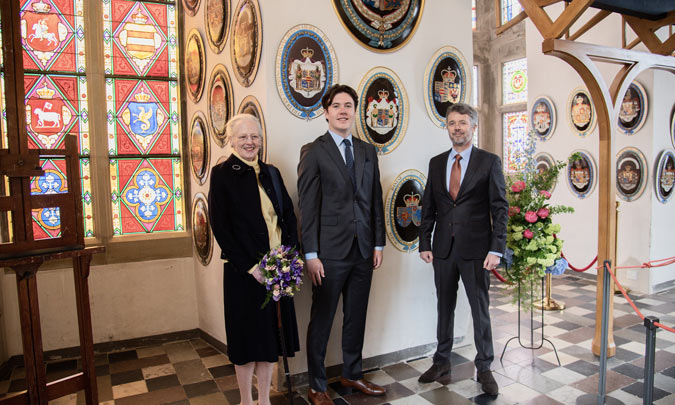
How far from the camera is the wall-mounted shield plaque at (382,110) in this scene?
3.98 metres

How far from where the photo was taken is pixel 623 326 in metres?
5.04

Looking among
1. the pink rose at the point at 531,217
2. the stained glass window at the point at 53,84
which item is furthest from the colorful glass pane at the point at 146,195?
the pink rose at the point at 531,217

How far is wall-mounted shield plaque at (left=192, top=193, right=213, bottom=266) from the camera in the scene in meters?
4.62

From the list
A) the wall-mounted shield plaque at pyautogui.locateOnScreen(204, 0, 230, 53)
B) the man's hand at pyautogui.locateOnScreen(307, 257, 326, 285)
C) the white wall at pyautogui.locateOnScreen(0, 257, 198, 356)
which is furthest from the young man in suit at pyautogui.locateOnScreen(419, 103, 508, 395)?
the white wall at pyautogui.locateOnScreen(0, 257, 198, 356)

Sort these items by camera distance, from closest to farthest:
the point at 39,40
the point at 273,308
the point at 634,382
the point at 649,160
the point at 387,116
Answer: the point at 273,308
the point at 634,382
the point at 387,116
the point at 39,40
the point at 649,160

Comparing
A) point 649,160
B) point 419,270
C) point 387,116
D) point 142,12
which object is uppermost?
point 142,12

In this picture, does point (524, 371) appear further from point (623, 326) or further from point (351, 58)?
point (351, 58)

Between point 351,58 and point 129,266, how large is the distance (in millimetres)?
2884

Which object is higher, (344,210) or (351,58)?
(351,58)

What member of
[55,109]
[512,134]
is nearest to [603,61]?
[55,109]

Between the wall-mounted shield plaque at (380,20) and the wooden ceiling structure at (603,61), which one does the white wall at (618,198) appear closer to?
the wooden ceiling structure at (603,61)

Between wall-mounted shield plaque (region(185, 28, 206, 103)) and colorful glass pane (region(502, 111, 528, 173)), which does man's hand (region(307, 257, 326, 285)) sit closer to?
wall-mounted shield plaque (region(185, 28, 206, 103))

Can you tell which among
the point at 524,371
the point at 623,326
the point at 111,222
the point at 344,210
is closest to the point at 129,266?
the point at 111,222

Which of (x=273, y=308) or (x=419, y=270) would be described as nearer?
(x=273, y=308)
